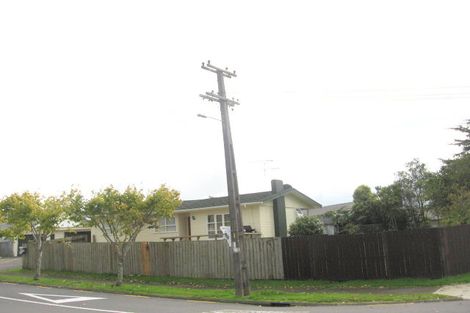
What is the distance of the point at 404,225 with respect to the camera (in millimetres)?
37219

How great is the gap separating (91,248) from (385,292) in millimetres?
17246

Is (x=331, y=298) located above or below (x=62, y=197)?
below

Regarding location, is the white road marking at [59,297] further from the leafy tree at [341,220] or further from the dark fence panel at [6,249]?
the dark fence panel at [6,249]

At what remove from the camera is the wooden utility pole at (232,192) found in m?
16.4

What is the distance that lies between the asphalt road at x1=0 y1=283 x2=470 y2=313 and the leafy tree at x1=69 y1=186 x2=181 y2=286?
3544 mm

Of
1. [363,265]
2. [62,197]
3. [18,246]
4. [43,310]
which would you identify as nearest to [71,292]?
[43,310]

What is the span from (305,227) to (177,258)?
31.0ft

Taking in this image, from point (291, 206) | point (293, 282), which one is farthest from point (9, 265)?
point (293, 282)

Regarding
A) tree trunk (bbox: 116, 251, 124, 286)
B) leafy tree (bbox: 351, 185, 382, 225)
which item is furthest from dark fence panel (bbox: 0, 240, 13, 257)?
tree trunk (bbox: 116, 251, 124, 286)

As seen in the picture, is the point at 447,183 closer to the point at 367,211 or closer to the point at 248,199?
the point at 367,211

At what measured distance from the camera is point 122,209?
20.8 m

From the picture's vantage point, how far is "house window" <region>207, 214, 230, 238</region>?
102 feet

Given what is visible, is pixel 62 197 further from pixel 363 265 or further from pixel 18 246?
pixel 18 246

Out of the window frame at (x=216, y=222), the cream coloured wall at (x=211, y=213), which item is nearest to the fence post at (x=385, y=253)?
the cream coloured wall at (x=211, y=213)
